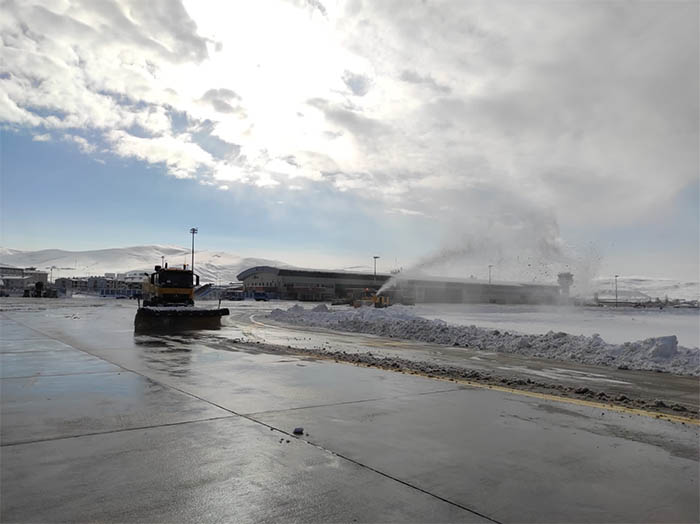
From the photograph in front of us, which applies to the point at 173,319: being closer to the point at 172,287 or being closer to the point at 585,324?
the point at 172,287

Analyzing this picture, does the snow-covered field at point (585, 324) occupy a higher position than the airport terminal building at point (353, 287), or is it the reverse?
the airport terminal building at point (353, 287)

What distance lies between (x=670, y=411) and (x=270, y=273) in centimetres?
11728

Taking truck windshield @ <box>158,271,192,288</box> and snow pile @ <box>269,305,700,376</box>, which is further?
truck windshield @ <box>158,271,192,288</box>

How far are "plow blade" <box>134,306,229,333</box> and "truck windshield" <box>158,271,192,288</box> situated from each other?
248cm

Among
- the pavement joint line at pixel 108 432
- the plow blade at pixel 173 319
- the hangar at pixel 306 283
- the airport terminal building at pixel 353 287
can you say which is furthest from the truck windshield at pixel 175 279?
the hangar at pixel 306 283

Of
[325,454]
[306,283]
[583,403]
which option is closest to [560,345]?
[583,403]

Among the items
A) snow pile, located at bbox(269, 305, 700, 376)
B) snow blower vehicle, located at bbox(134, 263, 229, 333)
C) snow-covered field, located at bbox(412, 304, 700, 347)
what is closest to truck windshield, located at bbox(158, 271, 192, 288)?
snow blower vehicle, located at bbox(134, 263, 229, 333)

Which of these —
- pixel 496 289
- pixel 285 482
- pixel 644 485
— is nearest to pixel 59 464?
pixel 285 482

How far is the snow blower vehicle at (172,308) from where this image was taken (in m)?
22.2

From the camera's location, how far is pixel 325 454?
5.25 meters

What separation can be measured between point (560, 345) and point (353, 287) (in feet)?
367

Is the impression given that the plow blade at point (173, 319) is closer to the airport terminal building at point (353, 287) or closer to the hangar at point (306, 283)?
the airport terminal building at point (353, 287)

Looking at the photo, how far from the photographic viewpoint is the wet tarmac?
399 cm

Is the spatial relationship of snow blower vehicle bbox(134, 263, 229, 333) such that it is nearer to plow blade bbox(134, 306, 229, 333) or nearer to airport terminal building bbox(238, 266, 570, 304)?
plow blade bbox(134, 306, 229, 333)
